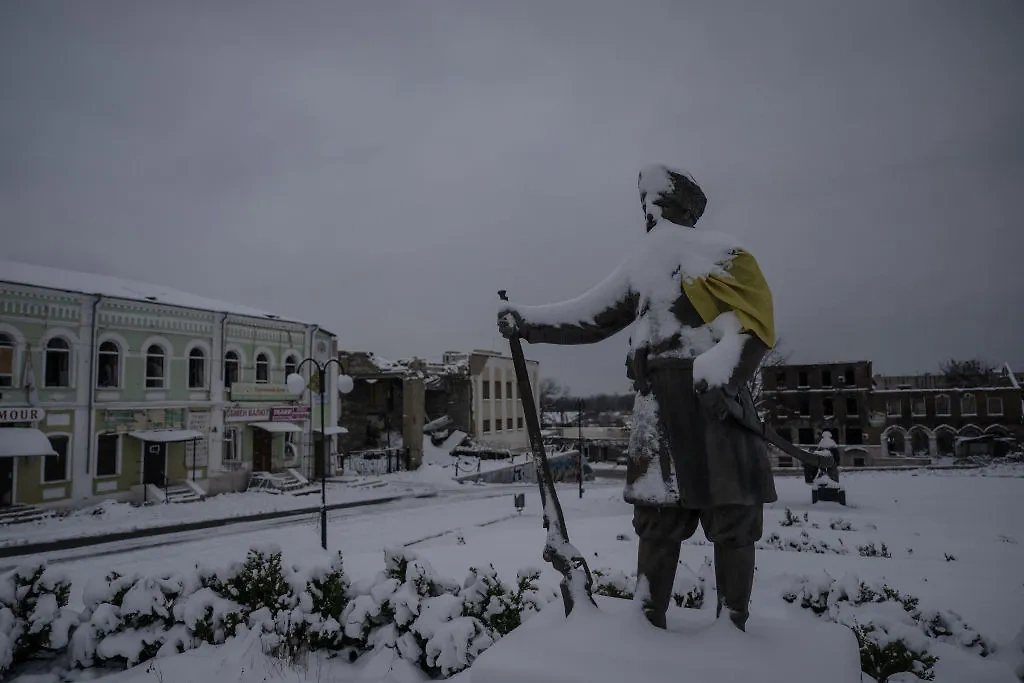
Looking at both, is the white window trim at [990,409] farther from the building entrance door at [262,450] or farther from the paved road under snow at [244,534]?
the building entrance door at [262,450]

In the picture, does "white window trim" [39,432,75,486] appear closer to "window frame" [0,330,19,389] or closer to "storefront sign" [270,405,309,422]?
"window frame" [0,330,19,389]

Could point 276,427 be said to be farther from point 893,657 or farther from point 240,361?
point 893,657

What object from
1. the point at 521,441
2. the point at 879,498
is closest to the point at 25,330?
the point at 879,498

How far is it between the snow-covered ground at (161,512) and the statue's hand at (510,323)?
17489mm

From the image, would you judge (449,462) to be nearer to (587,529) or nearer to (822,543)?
(587,529)

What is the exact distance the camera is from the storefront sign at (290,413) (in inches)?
997

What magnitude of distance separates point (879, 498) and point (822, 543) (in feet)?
29.7

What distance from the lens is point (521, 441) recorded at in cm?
4331

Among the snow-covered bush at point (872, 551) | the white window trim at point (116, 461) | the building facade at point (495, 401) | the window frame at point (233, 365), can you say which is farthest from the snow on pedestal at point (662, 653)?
the building facade at point (495, 401)

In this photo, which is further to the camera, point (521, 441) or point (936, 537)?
point (521, 441)

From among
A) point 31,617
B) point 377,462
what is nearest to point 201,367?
point 377,462

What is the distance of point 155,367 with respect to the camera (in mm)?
21922

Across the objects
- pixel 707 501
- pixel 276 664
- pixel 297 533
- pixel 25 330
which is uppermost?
pixel 25 330

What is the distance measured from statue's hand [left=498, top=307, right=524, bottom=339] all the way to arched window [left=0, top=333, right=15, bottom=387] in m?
20.5
